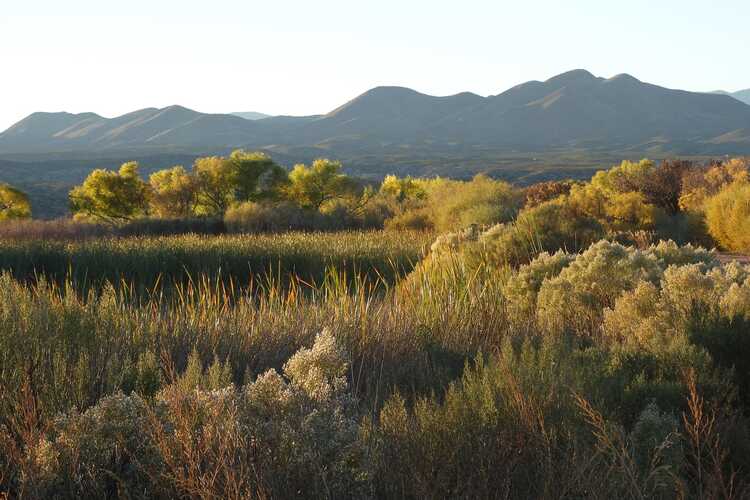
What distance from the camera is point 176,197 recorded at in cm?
3697

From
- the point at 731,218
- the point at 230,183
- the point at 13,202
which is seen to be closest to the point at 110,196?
the point at 230,183

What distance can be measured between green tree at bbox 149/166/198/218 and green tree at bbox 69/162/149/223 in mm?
843

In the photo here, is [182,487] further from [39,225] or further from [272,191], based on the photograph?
[272,191]

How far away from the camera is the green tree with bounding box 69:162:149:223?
122ft

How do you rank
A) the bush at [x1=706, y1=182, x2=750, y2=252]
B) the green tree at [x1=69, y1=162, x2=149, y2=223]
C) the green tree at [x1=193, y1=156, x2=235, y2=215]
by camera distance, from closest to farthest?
the bush at [x1=706, y1=182, x2=750, y2=252] < the green tree at [x1=69, y1=162, x2=149, y2=223] < the green tree at [x1=193, y1=156, x2=235, y2=215]

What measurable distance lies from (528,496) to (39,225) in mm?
25578

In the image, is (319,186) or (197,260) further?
(319,186)

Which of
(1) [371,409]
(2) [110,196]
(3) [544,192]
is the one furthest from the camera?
(2) [110,196]

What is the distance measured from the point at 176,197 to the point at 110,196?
312 cm

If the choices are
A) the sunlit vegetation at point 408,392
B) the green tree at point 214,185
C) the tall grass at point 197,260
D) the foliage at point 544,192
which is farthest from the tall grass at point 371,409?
the green tree at point 214,185

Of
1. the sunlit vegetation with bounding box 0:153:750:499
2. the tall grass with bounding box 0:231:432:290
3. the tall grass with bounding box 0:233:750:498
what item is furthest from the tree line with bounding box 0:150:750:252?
the tall grass with bounding box 0:233:750:498

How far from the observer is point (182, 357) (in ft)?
20.2

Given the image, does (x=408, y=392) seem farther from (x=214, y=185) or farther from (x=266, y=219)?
(x=214, y=185)

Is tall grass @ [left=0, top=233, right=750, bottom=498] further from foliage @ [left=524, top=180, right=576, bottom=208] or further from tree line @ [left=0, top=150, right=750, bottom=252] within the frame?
foliage @ [left=524, top=180, right=576, bottom=208]
